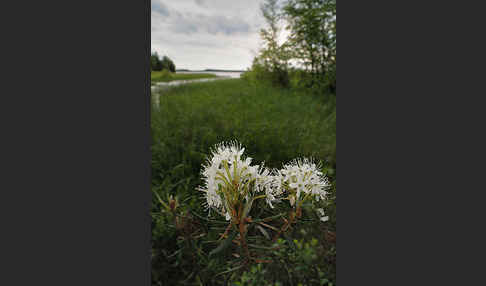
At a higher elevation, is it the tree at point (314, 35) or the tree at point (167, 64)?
the tree at point (314, 35)

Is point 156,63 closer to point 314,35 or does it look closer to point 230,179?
point 230,179

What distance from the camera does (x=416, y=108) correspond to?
0.73 m

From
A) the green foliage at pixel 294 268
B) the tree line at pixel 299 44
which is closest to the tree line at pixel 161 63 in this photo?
the tree line at pixel 299 44

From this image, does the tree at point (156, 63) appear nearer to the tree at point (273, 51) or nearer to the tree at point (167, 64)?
the tree at point (167, 64)

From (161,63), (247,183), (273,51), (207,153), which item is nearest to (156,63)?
(161,63)

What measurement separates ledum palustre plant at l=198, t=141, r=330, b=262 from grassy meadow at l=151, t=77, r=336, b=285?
0.14 ft

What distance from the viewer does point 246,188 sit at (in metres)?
0.50

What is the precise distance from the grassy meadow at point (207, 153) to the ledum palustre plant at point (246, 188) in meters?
0.04

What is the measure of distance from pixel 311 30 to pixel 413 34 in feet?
2.00

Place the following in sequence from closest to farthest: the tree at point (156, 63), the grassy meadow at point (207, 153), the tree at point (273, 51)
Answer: the grassy meadow at point (207, 153) < the tree at point (156, 63) < the tree at point (273, 51)

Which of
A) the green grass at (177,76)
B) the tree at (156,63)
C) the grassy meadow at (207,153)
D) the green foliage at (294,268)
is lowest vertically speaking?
the green foliage at (294,268)

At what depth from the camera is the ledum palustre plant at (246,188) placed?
1.63 ft

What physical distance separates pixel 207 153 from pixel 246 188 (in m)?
0.36

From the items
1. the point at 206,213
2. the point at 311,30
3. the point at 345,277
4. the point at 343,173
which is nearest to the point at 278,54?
the point at 311,30
